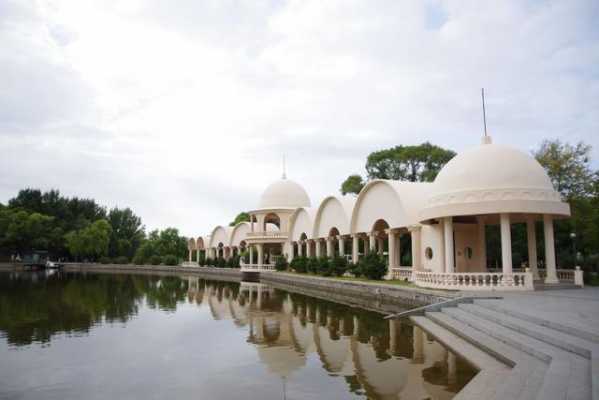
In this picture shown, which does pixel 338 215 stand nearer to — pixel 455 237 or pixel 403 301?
pixel 455 237

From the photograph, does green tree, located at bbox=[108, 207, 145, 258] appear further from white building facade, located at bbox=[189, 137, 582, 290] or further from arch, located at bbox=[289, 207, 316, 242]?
white building facade, located at bbox=[189, 137, 582, 290]

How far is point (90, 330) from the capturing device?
13.0 metres

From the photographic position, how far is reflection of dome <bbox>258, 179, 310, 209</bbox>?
1622 inches

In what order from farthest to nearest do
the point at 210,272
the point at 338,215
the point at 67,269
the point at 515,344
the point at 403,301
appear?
the point at 67,269
the point at 210,272
the point at 338,215
the point at 403,301
the point at 515,344

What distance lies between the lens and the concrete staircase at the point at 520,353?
19.2 feet

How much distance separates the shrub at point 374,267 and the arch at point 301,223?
10.5 metres

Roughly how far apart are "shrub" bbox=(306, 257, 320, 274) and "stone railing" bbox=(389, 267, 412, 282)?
26.3 feet

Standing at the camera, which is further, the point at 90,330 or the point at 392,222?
the point at 392,222

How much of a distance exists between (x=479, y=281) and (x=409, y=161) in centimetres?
2254

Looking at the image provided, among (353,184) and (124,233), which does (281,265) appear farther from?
(124,233)

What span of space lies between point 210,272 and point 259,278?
1006cm

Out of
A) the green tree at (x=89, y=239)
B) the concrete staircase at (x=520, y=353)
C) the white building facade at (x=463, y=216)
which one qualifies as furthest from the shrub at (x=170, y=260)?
the concrete staircase at (x=520, y=353)

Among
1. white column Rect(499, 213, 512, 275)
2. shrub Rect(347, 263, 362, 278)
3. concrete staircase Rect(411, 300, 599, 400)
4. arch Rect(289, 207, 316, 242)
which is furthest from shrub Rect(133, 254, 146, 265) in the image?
concrete staircase Rect(411, 300, 599, 400)

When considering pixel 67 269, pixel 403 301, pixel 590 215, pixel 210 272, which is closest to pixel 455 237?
pixel 403 301
